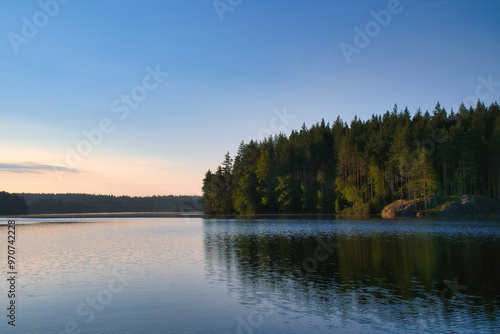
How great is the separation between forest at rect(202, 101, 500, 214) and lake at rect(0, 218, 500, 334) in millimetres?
64877

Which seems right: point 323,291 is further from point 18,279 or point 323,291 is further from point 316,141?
point 316,141

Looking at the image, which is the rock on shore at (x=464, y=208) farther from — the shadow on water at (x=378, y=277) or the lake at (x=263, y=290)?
the lake at (x=263, y=290)

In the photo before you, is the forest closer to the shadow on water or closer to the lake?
the shadow on water

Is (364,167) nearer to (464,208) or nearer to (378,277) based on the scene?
(464,208)

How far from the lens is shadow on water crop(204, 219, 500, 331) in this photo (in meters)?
14.8

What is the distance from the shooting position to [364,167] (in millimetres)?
107250

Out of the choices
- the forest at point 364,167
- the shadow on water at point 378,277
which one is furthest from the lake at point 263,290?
the forest at point 364,167

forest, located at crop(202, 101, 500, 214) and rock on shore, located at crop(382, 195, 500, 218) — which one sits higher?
forest, located at crop(202, 101, 500, 214)

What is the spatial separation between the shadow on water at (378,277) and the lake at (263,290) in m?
0.06

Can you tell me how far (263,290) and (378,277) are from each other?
6599 mm

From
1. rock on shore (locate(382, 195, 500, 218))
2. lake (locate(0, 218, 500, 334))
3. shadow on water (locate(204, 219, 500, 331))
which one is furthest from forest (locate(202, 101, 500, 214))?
lake (locate(0, 218, 500, 334))

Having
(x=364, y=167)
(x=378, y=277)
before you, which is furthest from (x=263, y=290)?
(x=364, y=167)

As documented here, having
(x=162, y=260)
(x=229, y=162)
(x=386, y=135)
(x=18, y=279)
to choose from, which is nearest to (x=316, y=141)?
(x=386, y=135)

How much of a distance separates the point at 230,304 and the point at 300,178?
115511mm
